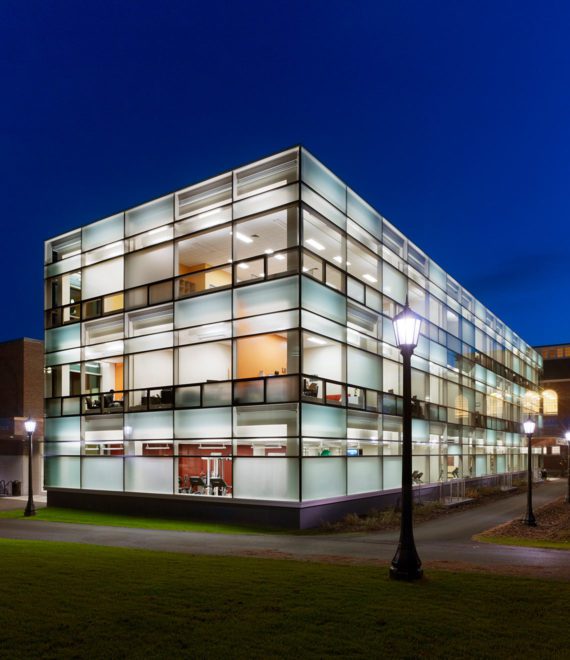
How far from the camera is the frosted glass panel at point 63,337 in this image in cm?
2934

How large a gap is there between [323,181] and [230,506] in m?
12.4

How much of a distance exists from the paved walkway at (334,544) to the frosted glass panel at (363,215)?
12355 millimetres

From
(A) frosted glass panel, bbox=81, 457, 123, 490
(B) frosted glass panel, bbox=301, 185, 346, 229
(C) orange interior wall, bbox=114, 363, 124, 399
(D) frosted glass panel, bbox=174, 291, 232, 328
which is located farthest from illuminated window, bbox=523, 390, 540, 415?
(A) frosted glass panel, bbox=81, 457, 123, 490

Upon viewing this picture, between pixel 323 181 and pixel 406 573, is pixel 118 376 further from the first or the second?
pixel 406 573

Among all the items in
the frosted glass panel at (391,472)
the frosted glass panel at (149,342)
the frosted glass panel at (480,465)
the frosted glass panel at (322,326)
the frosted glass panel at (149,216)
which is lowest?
the frosted glass panel at (480,465)

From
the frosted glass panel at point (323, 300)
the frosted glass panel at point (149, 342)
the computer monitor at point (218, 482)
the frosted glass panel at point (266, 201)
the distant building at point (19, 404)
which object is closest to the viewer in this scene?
the frosted glass panel at point (323, 300)

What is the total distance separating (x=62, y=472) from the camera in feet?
94.9

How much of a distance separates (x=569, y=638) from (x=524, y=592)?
217 cm

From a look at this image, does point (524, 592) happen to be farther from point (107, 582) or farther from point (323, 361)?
point (323, 361)

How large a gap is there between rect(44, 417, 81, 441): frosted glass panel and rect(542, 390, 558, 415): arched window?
5314 centimetres

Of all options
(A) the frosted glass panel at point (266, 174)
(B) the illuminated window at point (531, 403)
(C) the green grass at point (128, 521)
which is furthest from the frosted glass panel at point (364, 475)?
(B) the illuminated window at point (531, 403)

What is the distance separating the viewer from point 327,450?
23.0 m

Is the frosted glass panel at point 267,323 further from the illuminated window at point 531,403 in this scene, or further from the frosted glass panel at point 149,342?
the illuminated window at point 531,403

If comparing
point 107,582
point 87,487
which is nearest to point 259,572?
point 107,582
